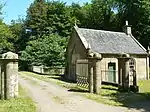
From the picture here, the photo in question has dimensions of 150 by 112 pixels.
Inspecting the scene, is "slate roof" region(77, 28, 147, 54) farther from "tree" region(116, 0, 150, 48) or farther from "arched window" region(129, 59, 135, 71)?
"tree" region(116, 0, 150, 48)

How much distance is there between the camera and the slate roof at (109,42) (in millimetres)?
33344

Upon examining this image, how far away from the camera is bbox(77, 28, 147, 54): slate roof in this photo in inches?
1313

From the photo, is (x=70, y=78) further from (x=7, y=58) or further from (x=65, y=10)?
(x=65, y=10)

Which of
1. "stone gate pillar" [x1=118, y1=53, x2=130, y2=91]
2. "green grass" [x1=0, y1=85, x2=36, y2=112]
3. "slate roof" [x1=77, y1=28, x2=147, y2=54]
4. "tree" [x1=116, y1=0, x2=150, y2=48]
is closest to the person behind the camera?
"green grass" [x1=0, y1=85, x2=36, y2=112]

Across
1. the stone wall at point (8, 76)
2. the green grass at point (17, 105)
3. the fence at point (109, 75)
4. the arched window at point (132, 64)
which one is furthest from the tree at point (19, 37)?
the green grass at point (17, 105)

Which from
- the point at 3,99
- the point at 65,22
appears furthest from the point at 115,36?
the point at 65,22

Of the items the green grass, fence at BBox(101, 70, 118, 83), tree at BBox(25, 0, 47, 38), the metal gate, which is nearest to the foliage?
tree at BBox(25, 0, 47, 38)

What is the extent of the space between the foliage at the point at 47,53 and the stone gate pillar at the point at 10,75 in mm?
30130

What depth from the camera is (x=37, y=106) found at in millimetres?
15867

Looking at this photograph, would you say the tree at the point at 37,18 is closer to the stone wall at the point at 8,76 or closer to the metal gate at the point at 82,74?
the metal gate at the point at 82,74

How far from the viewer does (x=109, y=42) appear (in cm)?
3541

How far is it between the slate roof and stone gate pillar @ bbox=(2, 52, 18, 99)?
14548 millimetres

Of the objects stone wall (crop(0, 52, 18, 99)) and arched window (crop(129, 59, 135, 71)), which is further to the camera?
arched window (crop(129, 59, 135, 71))

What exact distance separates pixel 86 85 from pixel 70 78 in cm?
981
